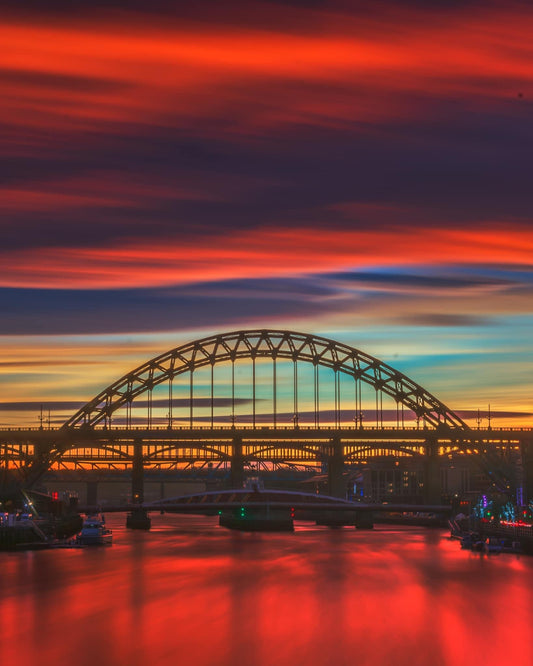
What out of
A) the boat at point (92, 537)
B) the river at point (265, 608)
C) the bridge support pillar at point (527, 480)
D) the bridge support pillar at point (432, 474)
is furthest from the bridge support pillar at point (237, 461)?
the river at point (265, 608)

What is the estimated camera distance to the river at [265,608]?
47094 mm

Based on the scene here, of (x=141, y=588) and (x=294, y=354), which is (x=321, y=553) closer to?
(x=141, y=588)

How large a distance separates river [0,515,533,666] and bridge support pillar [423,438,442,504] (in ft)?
226

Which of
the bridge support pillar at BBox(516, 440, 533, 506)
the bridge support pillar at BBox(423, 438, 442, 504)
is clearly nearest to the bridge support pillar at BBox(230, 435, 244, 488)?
the bridge support pillar at BBox(423, 438, 442, 504)

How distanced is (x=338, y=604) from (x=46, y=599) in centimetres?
1767

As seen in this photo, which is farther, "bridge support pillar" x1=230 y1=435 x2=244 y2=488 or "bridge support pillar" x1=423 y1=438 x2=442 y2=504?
"bridge support pillar" x1=230 y1=435 x2=244 y2=488

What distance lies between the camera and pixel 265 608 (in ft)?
204

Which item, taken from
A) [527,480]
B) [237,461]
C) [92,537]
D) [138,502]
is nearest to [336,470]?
[237,461]

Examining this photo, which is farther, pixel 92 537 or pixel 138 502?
pixel 138 502

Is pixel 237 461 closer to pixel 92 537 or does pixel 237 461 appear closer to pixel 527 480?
pixel 527 480

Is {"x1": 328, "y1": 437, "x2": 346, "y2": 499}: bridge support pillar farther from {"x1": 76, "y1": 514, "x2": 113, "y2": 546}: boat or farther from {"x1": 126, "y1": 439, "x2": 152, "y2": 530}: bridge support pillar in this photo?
{"x1": 76, "y1": 514, "x2": 113, "y2": 546}: boat

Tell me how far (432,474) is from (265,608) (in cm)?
11881

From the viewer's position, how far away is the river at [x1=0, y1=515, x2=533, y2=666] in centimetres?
4709

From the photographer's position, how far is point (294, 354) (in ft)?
554
